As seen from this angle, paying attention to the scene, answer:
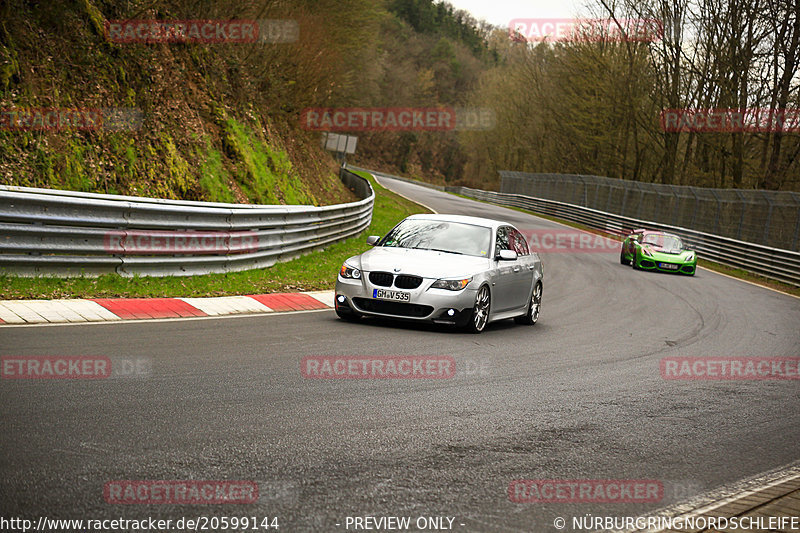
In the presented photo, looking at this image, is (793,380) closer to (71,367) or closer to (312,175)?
(71,367)

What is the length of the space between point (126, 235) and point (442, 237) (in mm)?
4393

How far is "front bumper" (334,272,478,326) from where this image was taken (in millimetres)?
10938

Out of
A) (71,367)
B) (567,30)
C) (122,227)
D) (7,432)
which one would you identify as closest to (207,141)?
(122,227)

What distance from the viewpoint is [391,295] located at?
10977mm

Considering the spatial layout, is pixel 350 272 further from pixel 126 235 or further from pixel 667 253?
pixel 667 253

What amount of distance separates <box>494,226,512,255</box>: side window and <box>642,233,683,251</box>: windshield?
1549cm

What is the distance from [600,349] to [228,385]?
5.69 metres

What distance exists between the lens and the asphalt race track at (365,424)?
14.7 feet

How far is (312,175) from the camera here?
35.4m
